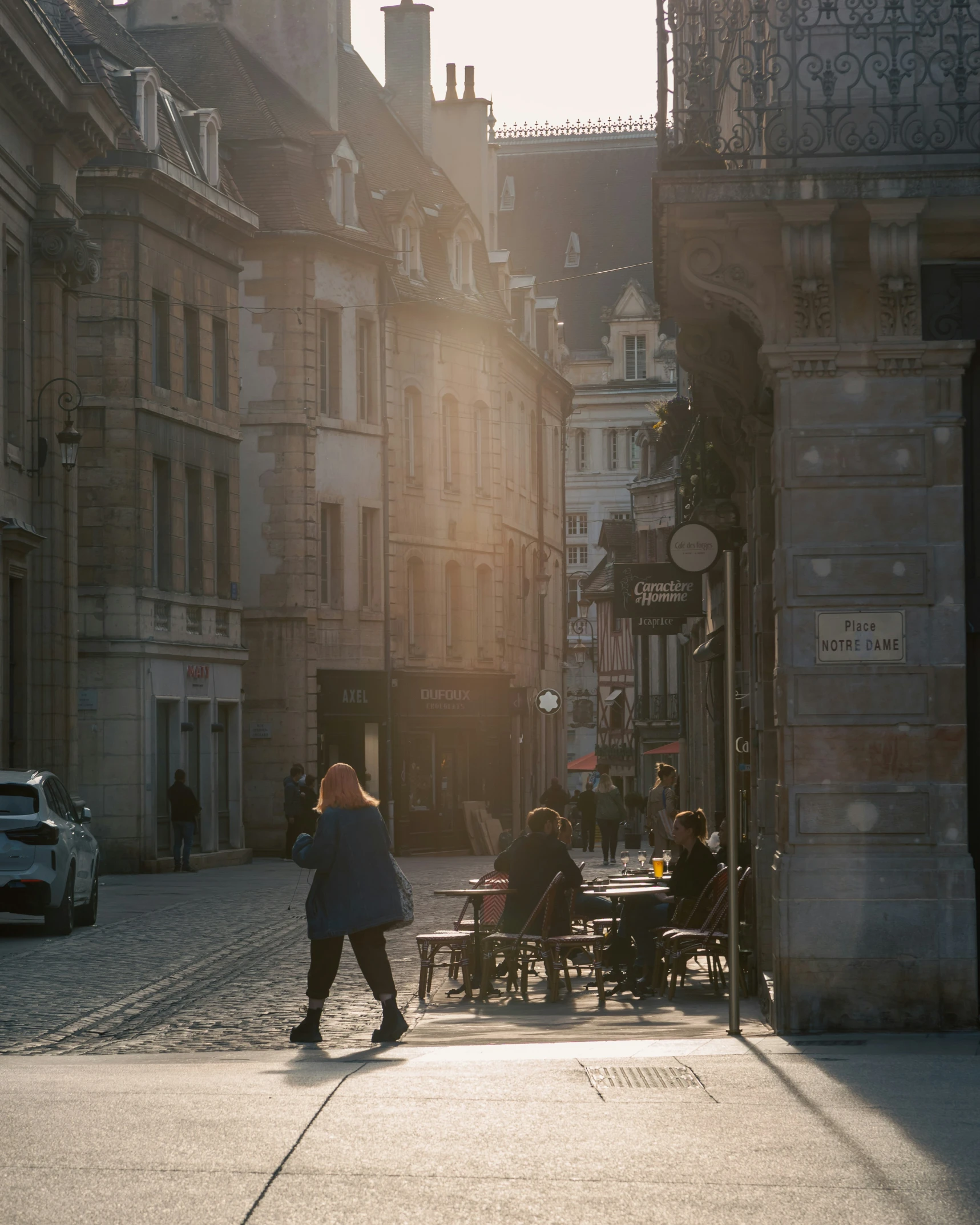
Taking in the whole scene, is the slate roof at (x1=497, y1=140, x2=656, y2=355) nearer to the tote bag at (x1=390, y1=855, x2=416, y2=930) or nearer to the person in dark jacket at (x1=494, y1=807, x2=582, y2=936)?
the person in dark jacket at (x1=494, y1=807, x2=582, y2=936)

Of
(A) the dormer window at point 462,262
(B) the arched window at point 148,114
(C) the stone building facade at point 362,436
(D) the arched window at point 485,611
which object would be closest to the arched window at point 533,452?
(C) the stone building facade at point 362,436

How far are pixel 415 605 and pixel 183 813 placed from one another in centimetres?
1497

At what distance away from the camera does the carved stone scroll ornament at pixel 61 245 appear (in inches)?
1247

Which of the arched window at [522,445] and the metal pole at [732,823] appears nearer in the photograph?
the metal pole at [732,823]

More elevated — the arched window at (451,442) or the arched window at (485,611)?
the arched window at (451,442)

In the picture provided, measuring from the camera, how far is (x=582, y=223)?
314 feet

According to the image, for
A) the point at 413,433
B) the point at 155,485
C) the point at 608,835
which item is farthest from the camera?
the point at 413,433

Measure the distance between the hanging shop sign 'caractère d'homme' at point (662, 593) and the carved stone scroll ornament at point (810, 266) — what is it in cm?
1300

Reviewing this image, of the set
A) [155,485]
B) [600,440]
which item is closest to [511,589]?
[155,485]

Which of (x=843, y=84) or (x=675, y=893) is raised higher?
(x=843, y=84)

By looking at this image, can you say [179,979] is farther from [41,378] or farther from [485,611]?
[485,611]

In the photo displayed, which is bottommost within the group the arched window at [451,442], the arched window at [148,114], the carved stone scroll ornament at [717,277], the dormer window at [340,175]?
the carved stone scroll ornament at [717,277]

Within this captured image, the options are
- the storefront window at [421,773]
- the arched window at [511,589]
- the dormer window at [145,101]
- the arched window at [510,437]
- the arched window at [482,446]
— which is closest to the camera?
the dormer window at [145,101]

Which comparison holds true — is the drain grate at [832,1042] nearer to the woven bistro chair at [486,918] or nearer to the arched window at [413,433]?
the woven bistro chair at [486,918]
